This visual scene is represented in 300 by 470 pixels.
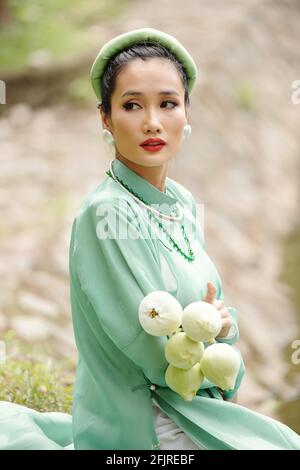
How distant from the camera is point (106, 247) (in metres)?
2.21

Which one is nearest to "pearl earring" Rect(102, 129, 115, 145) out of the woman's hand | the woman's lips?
the woman's lips

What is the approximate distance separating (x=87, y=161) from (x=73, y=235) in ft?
13.4

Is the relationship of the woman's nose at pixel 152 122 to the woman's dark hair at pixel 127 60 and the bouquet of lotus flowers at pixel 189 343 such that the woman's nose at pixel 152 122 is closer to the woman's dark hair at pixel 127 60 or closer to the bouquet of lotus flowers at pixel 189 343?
the woman's dark hair at pixel 127 60

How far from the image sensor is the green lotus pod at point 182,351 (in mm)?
2121

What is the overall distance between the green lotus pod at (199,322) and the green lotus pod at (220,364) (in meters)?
0.04

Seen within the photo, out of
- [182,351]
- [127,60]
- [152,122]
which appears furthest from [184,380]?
[127,60]

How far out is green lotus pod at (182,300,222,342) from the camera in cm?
211

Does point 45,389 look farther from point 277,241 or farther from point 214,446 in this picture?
point 277,241

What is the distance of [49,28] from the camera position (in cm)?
830

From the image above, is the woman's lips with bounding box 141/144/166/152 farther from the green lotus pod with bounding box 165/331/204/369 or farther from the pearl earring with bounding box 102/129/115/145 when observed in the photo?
the green lotus pod with bounding box 165/331/204/369

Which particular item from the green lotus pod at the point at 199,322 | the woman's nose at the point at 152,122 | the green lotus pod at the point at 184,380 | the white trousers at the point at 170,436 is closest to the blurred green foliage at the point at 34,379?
the white trousers at the point at 170,436

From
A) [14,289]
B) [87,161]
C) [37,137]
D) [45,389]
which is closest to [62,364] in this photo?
[45,389]

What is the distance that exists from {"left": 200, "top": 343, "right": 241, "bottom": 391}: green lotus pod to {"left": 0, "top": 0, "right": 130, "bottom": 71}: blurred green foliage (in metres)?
5.96

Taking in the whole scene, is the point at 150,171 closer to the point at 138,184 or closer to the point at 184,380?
the point at 138,184
